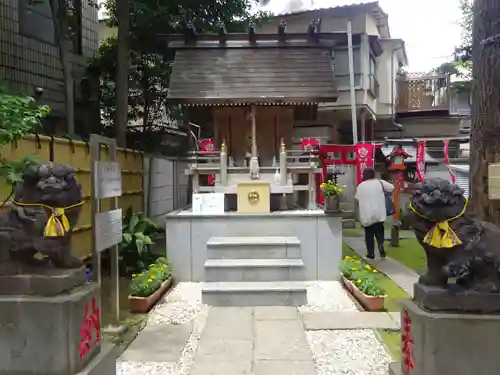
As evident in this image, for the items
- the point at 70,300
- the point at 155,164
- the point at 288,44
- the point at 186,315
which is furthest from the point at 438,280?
the point at 155,164

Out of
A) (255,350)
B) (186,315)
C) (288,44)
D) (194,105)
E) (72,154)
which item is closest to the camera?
(255,350)

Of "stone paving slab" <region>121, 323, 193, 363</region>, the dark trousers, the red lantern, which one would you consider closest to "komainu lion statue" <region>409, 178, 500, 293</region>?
"stone paving slab" <region>121, 323, 193, 363</region>

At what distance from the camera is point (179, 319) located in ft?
20.5

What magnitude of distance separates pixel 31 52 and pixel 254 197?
7.73 m

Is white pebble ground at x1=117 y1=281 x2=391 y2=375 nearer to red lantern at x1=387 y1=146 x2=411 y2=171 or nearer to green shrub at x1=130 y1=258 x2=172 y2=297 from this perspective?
green shrub at x1=130 y1=258 x2=172 y2=297

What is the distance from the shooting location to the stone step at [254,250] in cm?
813

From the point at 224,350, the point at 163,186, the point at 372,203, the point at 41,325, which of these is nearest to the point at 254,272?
the point at 224,350

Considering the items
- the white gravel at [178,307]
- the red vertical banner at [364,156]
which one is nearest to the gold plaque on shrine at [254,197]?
the white gravel at [178,307]

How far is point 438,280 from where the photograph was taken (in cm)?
344

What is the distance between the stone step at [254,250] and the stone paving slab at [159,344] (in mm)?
2247

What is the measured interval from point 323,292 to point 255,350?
2.86 meters

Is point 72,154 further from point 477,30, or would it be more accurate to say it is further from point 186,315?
point 477,30

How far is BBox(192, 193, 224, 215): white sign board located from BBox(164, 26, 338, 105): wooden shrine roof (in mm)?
2347

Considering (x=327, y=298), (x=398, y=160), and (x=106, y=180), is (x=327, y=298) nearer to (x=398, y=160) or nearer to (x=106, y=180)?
(x=106, y=180)
